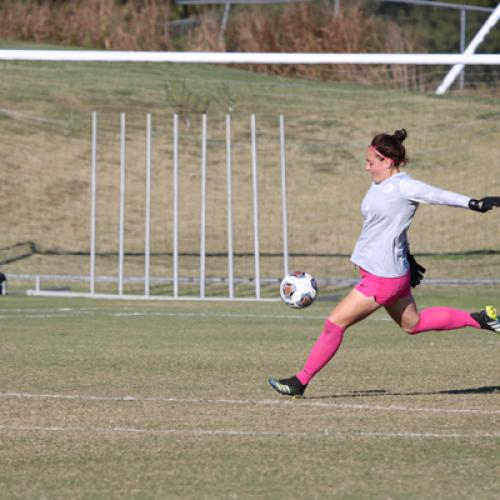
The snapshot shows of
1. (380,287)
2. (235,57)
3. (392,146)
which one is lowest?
(380,287)

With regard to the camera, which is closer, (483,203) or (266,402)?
(483,203)

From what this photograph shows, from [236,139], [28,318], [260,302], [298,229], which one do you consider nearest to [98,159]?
[236,139]

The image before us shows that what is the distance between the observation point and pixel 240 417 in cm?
894

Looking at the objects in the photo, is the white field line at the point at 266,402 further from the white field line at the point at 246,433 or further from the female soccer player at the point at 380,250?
the white field line at the point at 246,433

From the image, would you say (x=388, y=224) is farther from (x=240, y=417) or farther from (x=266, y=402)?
(x=240, y=417)

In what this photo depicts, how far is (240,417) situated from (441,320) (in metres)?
1.97

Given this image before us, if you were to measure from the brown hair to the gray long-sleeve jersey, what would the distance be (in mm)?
124

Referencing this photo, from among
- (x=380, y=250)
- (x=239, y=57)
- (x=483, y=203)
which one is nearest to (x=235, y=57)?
(x=239, y=57)

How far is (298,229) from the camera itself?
3180cm

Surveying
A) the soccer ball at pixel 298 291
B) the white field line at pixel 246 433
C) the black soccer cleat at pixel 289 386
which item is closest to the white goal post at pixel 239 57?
the soccer ball at pixel 298 291

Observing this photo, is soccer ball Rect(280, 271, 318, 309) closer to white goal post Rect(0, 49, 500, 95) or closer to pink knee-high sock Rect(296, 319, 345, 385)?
pink knee-high sock Rect(296, 319, 345, 385)

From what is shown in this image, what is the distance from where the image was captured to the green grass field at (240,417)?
6.92 meters

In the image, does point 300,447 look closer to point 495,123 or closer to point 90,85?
point 495,123

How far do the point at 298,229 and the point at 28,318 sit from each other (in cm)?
1482
